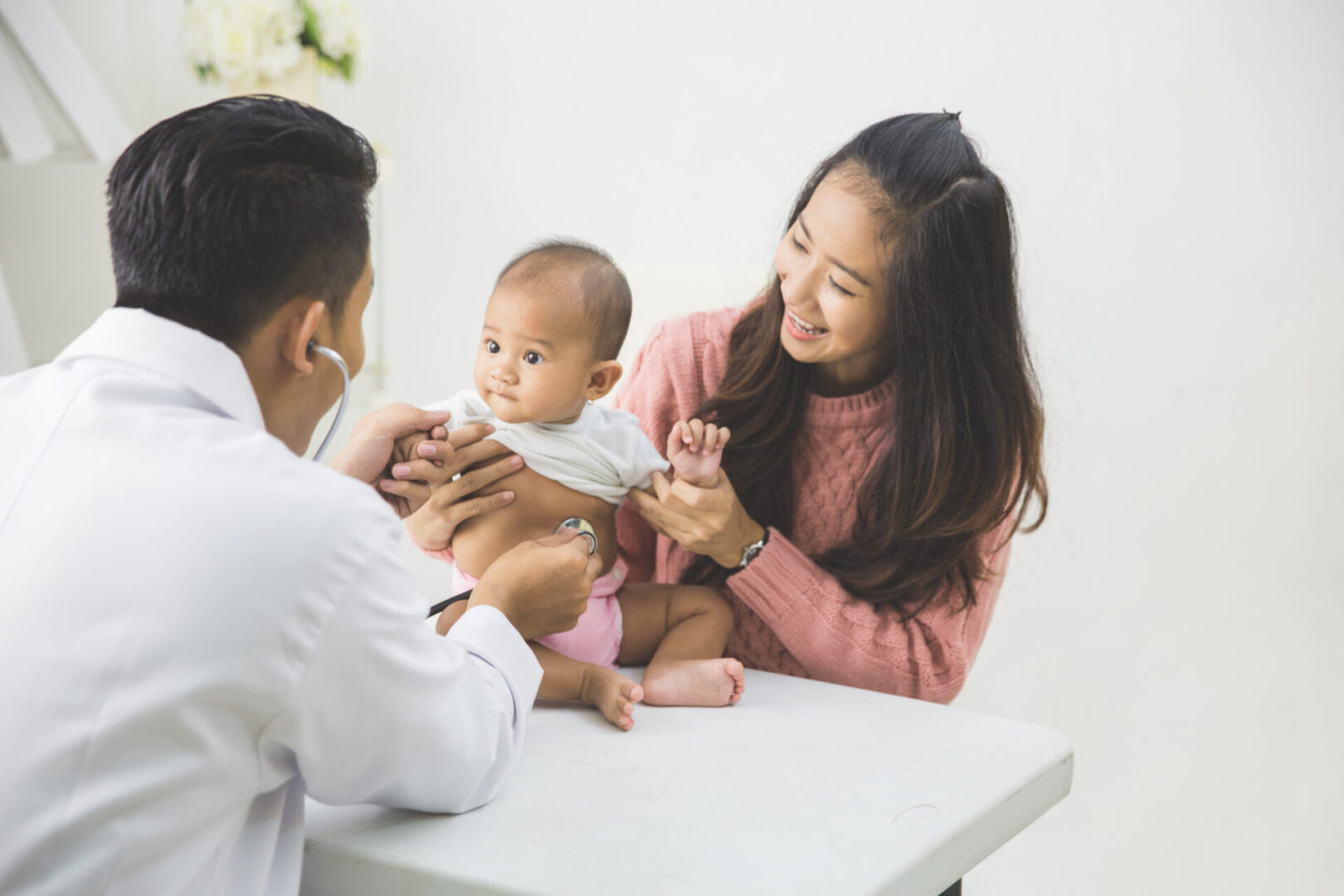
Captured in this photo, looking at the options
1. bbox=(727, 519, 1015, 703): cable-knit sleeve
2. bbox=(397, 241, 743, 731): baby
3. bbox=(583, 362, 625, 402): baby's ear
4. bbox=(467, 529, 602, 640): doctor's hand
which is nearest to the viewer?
bbox=(467, 529, 602, 640): doctor's hand

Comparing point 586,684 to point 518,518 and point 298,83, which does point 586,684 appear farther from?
point 298,83

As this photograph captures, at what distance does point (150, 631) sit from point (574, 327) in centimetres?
67

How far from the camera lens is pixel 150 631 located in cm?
68

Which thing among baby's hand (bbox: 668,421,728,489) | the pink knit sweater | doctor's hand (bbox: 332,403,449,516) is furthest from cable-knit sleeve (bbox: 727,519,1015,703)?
doctor's hand (bbox: 332,403,449,516)

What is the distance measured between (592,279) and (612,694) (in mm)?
464

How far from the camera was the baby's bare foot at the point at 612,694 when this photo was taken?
113 cm

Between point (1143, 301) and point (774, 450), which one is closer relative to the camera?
point (774, 450)

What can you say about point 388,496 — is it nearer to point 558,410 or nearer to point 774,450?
point 558,410

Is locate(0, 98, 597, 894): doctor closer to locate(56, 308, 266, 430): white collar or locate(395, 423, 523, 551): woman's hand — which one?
locate(56, 308, 266, 430): white collar

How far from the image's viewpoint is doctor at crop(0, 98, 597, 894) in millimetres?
685

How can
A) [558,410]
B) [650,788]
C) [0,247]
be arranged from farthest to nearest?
[0,247] < [558,410] < [650,788]

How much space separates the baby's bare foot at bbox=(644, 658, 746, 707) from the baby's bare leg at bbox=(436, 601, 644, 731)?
0.08 feet

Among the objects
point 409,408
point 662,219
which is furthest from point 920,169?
point 662,219

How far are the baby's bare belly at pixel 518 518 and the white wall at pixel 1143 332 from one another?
70 cm
